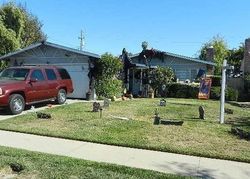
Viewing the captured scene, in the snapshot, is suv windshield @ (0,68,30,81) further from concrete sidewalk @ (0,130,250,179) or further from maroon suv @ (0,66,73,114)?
concrete sidewalk @ (0,130,250,179)

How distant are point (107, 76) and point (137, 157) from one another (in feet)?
49.9

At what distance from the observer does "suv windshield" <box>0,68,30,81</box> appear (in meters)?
16.3

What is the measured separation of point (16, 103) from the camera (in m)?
15.3

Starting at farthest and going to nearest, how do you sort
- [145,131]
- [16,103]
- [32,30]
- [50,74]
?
[32,30]
[50,74]
[16,103]
[145,131]

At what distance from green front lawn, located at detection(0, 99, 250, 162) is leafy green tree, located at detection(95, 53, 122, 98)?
7.55m

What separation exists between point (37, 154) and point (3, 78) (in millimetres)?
8810

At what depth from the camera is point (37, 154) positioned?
840 centimetres

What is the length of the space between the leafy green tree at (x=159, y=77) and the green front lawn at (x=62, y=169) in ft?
64.2

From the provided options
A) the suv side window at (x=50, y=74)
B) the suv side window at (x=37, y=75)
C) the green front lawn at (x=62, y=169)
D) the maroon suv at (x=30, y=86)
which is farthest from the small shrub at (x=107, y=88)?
the green front lawn at (x=62, y=169)


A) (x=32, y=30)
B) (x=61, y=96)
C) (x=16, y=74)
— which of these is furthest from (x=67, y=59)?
(x=32, y=30)

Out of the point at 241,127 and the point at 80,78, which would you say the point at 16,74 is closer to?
the point at 80,78

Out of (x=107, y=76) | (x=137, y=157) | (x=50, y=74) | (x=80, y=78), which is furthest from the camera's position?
(x=80, y=78)

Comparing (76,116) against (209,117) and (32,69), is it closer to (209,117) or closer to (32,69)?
(32,69)

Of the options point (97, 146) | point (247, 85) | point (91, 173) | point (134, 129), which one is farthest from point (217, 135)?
point (247, 85)
